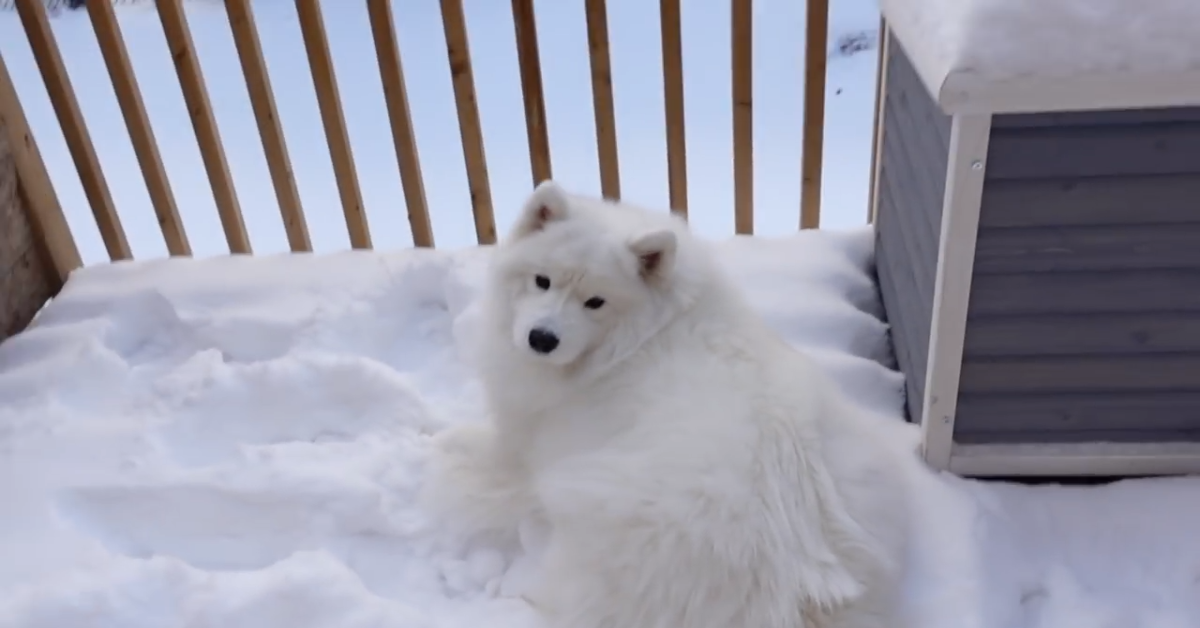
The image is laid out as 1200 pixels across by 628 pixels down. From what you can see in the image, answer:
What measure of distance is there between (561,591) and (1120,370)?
1215 mm

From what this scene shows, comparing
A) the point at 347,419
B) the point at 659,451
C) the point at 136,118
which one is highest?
the point at 136,118

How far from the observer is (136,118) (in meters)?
2.73

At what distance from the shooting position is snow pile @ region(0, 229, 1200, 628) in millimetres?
1768

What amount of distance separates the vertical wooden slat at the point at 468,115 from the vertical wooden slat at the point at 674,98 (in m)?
0.57

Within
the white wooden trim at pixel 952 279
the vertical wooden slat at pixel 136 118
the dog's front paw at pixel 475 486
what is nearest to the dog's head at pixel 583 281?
the dog's front paw at pixel 475 486

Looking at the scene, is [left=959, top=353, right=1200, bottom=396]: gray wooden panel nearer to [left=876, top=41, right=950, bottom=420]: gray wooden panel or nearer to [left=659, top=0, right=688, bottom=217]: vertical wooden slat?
[left=876, top=41, right=950, bottom=420]: gray wooden panel

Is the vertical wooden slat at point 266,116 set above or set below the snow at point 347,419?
above

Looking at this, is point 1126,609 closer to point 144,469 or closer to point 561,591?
point 561,591

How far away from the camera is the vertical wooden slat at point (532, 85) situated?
8.48 feet

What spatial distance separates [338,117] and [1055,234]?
1981 millimetres

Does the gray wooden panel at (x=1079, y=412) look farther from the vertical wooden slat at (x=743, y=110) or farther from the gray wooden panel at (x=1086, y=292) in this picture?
the vertical wooden slat at (x=743, y=110)

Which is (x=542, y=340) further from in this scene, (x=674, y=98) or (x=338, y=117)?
(x=338, y=117)

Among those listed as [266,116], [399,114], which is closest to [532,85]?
[399,114]

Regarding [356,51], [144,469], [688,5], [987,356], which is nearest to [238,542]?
[144,469]
